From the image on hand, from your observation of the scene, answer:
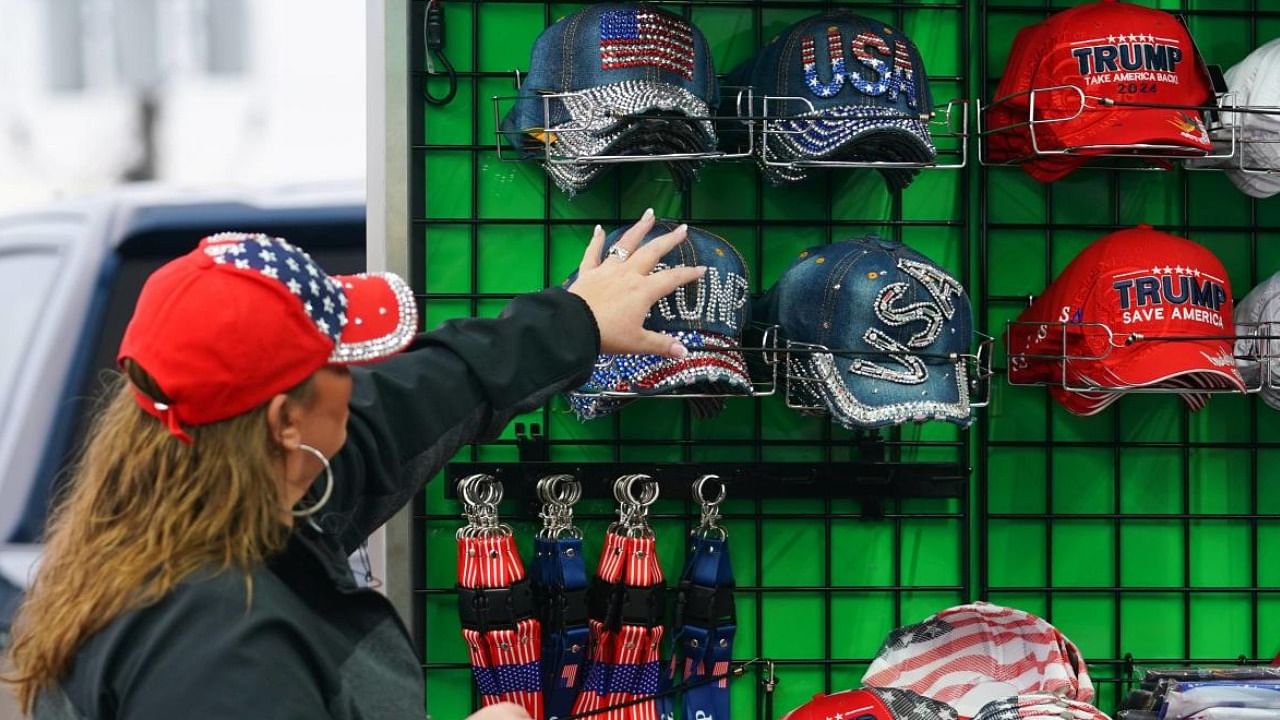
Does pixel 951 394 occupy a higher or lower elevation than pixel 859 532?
higher

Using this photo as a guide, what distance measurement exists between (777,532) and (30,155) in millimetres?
1484

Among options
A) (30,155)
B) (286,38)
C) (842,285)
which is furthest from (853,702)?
(30,155)

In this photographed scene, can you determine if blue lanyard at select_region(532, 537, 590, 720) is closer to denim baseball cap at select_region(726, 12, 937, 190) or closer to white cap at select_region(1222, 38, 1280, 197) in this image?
denim baseball cap at select_region(726, 12, 937, 190)

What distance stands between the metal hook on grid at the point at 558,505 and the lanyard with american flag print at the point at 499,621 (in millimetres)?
76

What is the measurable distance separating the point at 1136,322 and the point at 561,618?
1.02m

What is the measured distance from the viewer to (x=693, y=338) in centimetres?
182

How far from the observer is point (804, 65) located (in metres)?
1.89

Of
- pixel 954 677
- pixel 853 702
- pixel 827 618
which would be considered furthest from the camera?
pixel 827 618

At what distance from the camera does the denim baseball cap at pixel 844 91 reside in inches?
72.6

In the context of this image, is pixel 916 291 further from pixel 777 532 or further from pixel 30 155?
pixel 30 155

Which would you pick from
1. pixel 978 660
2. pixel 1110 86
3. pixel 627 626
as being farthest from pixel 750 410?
pixel 1110 86

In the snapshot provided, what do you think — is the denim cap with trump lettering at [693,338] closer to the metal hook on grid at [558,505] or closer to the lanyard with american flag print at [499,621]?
the metal hook on grid at [558,505]

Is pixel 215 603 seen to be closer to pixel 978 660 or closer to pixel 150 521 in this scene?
pixel 150 521

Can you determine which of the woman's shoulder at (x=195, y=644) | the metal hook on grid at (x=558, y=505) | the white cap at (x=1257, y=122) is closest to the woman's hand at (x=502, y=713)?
the woman's shoulder at (x=195, y=644)
